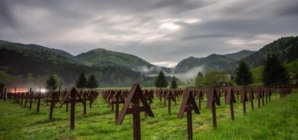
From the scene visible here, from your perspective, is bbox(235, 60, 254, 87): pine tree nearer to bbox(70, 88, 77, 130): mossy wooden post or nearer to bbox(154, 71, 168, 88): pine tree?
bbox(154, 71, 168, 88): pine tree

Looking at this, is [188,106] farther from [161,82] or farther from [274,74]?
[161,82]

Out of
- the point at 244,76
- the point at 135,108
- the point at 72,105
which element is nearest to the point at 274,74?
the point at 244,76

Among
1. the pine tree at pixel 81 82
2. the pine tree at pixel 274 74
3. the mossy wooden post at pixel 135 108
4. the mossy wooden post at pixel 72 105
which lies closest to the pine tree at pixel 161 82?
the pine tree at pixel 81 82

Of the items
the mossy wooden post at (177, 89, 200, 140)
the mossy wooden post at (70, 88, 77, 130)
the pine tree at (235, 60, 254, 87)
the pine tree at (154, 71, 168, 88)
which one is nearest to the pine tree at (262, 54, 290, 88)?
the pine tree at (235, 60, 254, 87)

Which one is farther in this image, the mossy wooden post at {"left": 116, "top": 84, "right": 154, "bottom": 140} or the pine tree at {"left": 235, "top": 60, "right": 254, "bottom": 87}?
the pine tree at {"left": 235, "top": 60, "right": 254, "bottom": 87}

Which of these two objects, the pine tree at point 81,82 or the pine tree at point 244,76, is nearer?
the pine tree at point 244,76

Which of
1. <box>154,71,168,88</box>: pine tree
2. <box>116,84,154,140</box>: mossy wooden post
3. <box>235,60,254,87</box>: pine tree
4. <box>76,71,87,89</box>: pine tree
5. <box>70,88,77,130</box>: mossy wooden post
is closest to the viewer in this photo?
<box>116,84,154,140</box>: mossy wooden post

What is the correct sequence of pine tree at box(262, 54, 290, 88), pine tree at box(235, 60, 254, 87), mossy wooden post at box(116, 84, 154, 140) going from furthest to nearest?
pine tree at box(235, 60, 254, 87) → pine tree at box(262, 54, 290, 88) → mossy wooden post at box(116, 84, 154, 140)

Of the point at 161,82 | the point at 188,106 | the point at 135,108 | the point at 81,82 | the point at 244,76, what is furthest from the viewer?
the point at 161,82

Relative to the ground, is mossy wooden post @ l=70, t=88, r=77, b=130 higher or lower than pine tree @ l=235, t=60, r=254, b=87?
lower

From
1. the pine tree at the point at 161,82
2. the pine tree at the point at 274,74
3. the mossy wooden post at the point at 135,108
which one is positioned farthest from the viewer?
the pine tree at the point at 161,82

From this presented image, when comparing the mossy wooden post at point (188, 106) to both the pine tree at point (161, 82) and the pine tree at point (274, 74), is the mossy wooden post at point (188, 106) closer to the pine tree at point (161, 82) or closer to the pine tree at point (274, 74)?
the pine tree at point (274, 74)

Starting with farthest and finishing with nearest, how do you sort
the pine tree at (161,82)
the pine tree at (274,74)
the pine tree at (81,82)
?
the pine tree at (161,82) < the pine tree at (81,82) < the pine tree at (274,74)

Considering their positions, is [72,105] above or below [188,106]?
below
